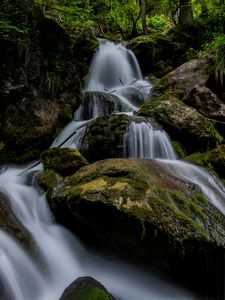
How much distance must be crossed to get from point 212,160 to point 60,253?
139 inches

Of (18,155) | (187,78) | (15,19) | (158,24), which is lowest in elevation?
(18,155)

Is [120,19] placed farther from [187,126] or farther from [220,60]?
[187,126]

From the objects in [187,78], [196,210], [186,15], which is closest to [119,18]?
[186,15]

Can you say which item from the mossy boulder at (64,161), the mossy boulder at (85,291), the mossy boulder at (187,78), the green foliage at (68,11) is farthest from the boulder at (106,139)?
the mossy boulder at (85,291)

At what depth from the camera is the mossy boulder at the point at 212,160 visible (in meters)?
6.79

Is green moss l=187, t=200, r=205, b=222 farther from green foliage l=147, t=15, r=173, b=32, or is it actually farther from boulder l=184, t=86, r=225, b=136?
green foliage l=147, t=15, r=173, b=32

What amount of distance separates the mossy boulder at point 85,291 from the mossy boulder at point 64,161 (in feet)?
8.22

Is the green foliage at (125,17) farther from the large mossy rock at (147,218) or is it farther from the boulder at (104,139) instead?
the large mossy rock at (147,218)

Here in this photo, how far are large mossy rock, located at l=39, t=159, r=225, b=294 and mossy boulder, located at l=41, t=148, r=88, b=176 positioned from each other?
96 cm

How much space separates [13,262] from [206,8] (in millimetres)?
12022

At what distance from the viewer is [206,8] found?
523 inches

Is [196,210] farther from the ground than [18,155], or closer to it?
farther from the ground

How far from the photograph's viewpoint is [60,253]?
490 cm

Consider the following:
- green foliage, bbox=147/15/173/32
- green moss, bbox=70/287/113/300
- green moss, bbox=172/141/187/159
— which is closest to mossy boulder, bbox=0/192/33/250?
green moss, bbox=70/287/113/300
